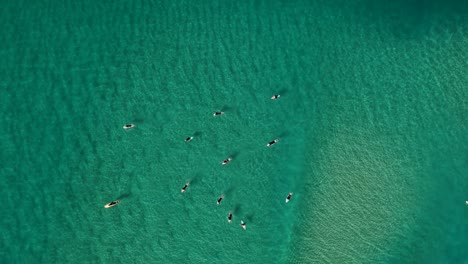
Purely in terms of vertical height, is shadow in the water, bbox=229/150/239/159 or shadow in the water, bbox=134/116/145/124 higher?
shadow in the water, bbox=134/116/145/124

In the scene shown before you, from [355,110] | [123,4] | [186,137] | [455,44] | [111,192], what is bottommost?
[111,192]

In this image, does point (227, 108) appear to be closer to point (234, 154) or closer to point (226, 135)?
point (226, 135)

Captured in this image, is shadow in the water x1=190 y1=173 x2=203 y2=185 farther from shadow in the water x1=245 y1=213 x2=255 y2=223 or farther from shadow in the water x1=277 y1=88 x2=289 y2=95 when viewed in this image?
shadow in the water x1=277 y1=88 x2=289 y2=95

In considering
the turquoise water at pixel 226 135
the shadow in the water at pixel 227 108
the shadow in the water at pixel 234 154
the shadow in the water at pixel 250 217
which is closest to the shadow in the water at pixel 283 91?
the turquoise water at pixel 226 135

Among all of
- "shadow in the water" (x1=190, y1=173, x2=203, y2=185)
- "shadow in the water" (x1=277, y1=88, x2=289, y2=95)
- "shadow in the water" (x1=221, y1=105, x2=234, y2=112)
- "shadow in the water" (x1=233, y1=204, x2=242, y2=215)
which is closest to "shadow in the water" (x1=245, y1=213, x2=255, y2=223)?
"shadow in the water" (x1=233, y1=204, x2=242, y2=215)

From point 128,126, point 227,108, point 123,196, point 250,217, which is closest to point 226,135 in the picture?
point 227,108

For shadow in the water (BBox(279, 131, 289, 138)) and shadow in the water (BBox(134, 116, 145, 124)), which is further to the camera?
shadow in the water (BBox(279, 131, 289, 138))

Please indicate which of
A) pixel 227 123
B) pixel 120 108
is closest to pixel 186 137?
pixel 227 123

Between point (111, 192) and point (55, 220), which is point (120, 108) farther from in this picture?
point (55, 220)
